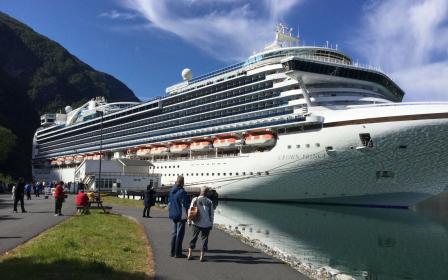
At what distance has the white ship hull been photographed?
112 ft

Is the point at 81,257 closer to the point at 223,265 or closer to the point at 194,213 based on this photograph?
the point at 194,213

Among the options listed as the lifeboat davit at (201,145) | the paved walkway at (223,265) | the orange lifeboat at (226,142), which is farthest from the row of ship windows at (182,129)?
the paved walkway at (223,265)

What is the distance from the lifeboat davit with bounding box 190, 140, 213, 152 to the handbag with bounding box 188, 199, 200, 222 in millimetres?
40740

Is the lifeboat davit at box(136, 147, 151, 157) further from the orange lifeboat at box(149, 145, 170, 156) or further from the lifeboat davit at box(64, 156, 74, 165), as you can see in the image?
the lifeboat davit at box(64, 156, 74, 165)

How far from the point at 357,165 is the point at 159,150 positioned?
1327 inches

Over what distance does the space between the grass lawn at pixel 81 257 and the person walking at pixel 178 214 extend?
721 millimetres

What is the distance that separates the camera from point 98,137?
87.1 metres

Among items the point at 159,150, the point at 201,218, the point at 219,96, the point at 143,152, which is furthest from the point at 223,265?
the point at 143,152

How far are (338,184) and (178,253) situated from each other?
95.7ft

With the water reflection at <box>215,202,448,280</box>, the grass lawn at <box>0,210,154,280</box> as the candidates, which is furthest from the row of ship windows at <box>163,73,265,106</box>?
the grass lawn at <box>0,210,154,280</box>

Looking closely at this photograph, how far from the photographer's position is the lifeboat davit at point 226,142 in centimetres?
4703

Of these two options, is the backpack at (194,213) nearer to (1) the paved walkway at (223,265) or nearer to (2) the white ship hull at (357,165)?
(1) the paved walkway at (223,265)

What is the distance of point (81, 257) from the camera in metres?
9.54

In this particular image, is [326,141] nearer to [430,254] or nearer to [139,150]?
[430,254]
